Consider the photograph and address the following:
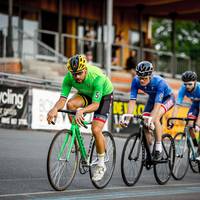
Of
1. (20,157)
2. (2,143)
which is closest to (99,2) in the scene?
(2,143)

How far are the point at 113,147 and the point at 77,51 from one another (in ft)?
67.5

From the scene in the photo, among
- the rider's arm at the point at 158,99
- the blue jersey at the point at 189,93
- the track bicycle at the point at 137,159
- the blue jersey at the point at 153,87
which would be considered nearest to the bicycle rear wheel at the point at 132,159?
the track bicycle at the point at 137,159

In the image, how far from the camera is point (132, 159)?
11438mm

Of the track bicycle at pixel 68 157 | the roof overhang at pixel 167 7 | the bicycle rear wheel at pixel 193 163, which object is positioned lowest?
the bicycle rear wheel at pixel 193 163

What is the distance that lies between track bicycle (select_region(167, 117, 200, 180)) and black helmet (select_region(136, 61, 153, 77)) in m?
1.80

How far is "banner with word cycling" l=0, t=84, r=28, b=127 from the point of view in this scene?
65.7 feet

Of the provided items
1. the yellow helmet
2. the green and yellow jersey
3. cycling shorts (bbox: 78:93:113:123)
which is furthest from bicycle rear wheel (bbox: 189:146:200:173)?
the yellow helmet

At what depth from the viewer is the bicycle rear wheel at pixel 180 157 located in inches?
516

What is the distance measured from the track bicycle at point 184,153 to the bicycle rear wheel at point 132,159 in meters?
1.62

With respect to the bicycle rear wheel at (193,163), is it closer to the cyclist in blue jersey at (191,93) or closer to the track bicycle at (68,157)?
the cyclist in blue jersey at (191,93)

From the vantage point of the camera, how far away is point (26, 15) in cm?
3198

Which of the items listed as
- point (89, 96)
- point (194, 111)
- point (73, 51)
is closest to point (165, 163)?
point (194, 111)

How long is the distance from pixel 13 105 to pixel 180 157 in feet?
26.0

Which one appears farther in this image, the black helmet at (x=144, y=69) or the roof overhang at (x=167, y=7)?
the roof overhang at (x=167, y=7)
